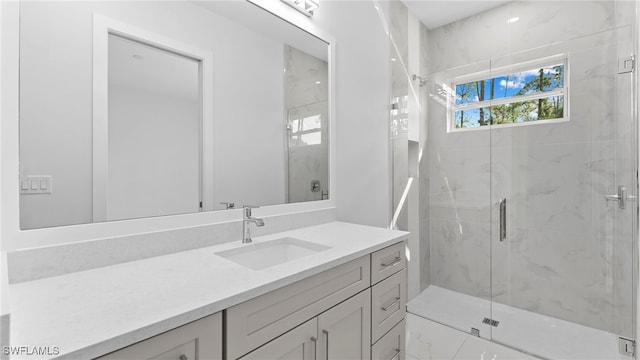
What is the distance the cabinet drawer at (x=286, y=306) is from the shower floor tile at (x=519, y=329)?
4.46ft

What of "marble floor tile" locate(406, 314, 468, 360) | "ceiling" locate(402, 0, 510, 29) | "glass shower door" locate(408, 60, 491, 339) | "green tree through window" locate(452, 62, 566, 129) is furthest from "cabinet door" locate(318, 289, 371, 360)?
"ceiling" locate(402, 0, 510, 29)

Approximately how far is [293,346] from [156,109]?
993 mm

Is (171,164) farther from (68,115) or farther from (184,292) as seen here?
(184,292)

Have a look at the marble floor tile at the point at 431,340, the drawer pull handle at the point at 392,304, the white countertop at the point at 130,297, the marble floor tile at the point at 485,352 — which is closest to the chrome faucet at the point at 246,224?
the white countertop at the point at 130,297

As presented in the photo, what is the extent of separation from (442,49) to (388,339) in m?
2.71

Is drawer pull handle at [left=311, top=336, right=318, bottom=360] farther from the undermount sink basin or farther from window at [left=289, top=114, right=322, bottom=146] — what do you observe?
window at [left=289, top=114, right=322, bottom=146]

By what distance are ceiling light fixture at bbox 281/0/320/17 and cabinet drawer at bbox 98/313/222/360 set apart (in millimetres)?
1624

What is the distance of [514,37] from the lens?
2520 millimetres

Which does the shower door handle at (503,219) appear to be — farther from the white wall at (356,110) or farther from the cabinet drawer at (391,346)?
the cabinet drawer at (391,346)

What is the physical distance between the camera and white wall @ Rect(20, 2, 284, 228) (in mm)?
873

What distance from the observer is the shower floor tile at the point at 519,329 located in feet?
6.13

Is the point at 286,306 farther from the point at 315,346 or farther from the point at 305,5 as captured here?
the point at 305,5

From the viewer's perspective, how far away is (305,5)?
5.62ft

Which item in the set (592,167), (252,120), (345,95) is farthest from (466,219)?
(252,120)
